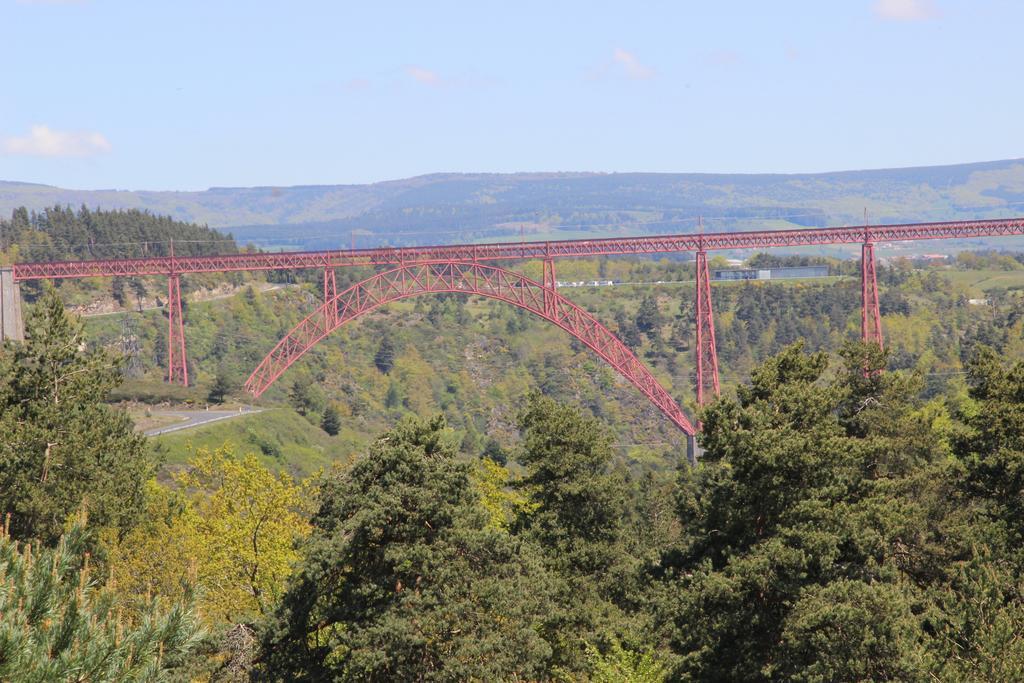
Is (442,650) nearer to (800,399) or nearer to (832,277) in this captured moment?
(800,399)

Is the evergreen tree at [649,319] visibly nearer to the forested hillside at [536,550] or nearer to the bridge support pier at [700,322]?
the bridge support pier at [700,322]

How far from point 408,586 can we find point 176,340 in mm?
85850

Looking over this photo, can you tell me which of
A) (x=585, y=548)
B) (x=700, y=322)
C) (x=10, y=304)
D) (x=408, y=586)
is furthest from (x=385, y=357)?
(x=408, y=586)

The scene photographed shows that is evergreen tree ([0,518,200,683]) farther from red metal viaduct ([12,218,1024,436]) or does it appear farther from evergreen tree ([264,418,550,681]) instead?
red metal viaduct ([12,218,1024,436])

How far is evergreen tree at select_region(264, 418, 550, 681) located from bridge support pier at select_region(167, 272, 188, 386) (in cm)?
5668

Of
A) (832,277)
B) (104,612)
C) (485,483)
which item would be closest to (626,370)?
(485,483)

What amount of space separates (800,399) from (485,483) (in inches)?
543

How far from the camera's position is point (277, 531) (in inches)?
→ 1275

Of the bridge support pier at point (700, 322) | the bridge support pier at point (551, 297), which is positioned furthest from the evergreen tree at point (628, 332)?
the bridge support pier at point (700, 322)

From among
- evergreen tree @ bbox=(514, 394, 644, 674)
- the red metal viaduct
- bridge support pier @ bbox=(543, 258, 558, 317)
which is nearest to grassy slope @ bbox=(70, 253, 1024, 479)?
the red metal viaduct

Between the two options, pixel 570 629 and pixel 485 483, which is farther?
pixel 485 483

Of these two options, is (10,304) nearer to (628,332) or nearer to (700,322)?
(700,322)

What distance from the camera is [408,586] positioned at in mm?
23297

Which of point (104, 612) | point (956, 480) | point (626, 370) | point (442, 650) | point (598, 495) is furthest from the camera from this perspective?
point (626, 370)
